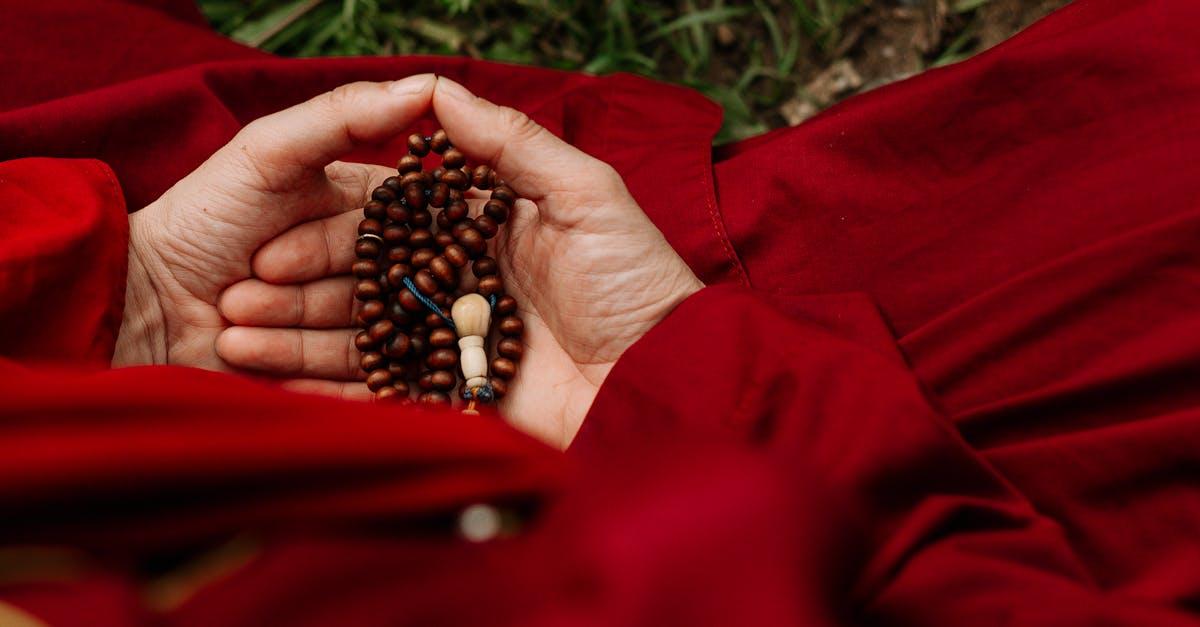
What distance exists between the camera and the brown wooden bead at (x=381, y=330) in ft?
4.63

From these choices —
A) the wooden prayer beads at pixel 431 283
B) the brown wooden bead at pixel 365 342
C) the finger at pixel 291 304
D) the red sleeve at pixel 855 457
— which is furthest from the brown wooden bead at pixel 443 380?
the red sleeve at pixel 855 457

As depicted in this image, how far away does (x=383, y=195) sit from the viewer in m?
1.44

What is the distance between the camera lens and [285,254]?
4.59ft

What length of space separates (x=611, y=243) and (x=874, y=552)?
1.84 ft

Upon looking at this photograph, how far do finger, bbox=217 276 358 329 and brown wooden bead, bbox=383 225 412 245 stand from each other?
129 mm

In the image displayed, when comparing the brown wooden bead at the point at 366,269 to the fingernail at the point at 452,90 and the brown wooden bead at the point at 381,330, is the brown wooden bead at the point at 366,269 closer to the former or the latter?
the brown wooden bead at the point at 381,330

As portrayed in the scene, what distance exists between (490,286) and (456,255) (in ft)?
0.24

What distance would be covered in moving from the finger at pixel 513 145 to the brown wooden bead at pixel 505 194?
0.07 metres

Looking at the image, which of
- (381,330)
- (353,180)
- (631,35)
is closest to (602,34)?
(631,35)

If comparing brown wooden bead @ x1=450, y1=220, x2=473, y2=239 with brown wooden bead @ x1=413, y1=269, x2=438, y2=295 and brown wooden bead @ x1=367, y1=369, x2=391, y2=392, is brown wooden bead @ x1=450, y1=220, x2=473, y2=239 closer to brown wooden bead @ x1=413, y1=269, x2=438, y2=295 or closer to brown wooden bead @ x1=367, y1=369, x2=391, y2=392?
brown wooden bead @ x1=413, y1=269, x2=438, y2=295

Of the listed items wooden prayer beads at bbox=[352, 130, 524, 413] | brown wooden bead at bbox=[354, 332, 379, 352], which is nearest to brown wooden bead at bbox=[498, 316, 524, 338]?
wooden prayer beads at bbox=[352, 130, 524, 413]

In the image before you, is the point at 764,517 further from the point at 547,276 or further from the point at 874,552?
the point at 547,276

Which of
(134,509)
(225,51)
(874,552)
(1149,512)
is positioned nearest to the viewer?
(134,509)

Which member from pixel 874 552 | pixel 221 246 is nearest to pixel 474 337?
pixel 221 246
